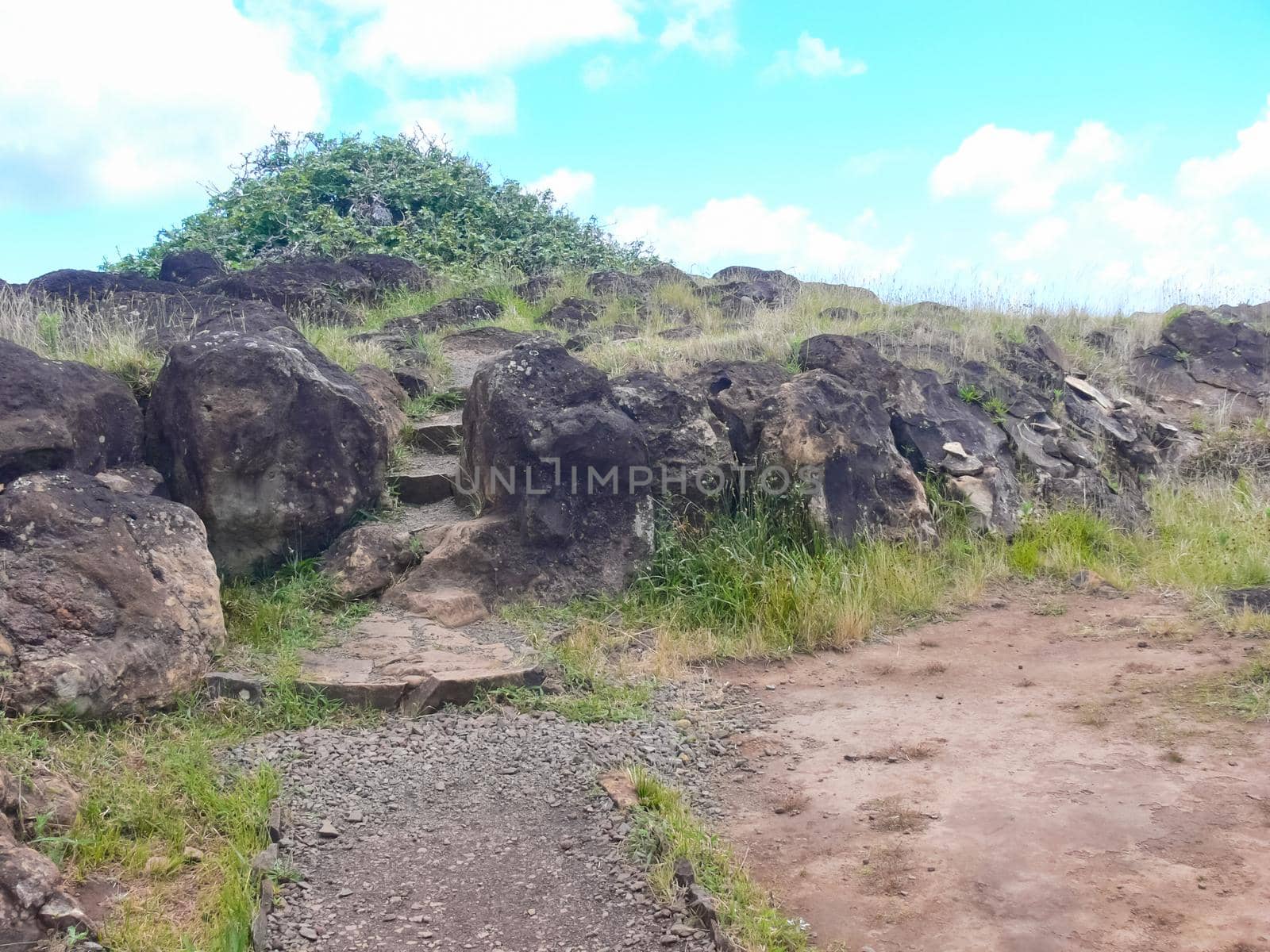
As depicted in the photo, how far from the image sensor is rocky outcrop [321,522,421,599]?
19.4 feet

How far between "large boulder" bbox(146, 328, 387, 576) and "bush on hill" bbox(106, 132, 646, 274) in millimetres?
7572

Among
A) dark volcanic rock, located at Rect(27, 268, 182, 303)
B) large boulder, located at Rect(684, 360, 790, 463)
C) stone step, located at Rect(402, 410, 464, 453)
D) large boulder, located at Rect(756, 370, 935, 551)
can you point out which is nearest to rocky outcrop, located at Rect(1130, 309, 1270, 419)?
large boulder, located at Rect(756, 370, 935, 551)

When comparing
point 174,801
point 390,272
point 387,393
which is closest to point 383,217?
point 390,272

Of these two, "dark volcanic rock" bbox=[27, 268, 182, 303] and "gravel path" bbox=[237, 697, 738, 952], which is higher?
"dark volcanic rock" bbox=[27, 268, 182, 303]

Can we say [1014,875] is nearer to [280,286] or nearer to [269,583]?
[269,583]

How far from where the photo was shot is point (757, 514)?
22.1 ft

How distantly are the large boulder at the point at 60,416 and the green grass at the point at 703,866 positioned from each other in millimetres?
3352

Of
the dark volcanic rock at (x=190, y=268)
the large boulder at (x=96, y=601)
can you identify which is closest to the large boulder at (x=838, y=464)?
the large boulder at (x=96, y=601)

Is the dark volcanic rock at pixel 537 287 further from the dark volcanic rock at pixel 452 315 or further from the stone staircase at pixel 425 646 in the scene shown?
the stone staircase at pixel 425 646

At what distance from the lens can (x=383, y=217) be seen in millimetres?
14797

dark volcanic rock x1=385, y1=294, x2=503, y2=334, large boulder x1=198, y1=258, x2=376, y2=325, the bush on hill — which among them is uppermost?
the bush on hill

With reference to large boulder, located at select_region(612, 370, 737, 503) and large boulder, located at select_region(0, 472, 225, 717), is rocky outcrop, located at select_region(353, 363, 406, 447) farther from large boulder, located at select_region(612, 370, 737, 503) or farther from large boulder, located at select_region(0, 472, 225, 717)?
large boulder, located at select_region(0, 472, 225, 717)

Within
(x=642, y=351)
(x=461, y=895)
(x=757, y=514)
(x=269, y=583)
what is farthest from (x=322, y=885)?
(x=642, y=351)

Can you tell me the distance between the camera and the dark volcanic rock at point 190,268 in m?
10.9
